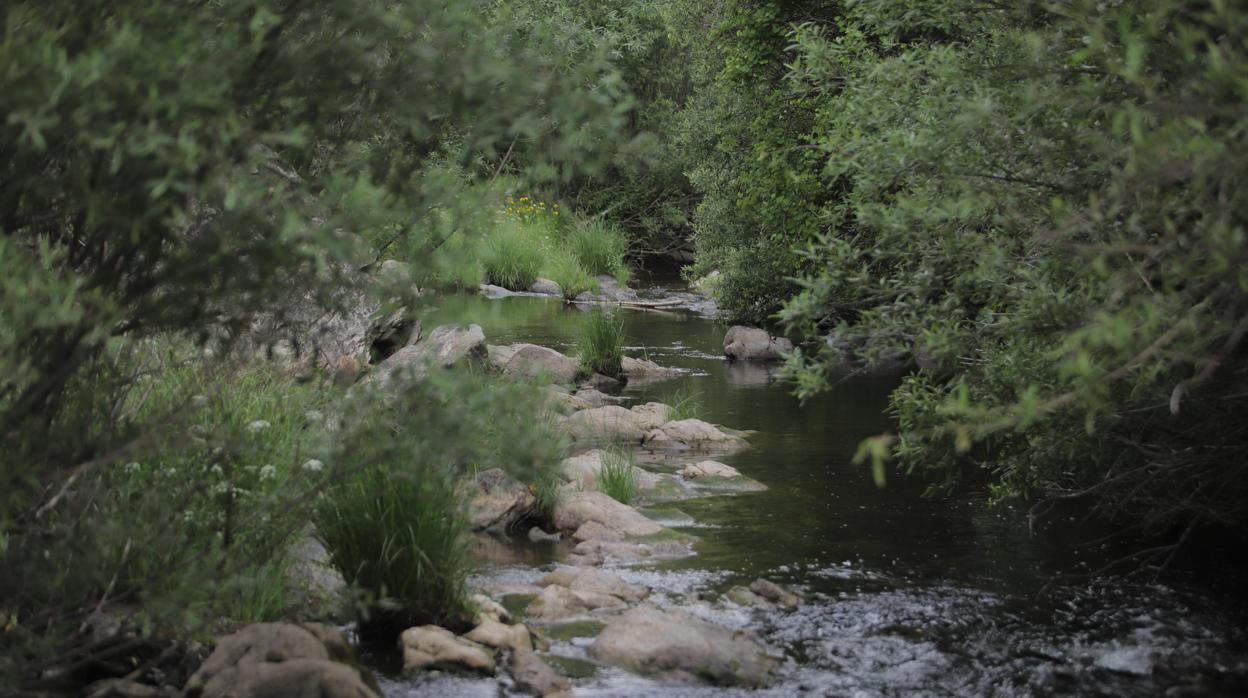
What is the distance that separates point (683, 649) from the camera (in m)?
6.80

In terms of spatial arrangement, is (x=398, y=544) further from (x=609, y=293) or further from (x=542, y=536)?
(x=609, y=293)

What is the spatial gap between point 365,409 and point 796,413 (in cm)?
995

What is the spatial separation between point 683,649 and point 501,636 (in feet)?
3.33

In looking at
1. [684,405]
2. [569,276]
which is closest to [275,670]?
[684,405]

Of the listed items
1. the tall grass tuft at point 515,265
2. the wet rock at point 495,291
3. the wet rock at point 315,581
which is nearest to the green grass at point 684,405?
the wet rock at point 315,581

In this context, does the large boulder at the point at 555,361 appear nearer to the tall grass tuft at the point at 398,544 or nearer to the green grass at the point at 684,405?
the green grass at the point at 684,405

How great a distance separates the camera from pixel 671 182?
3544cm

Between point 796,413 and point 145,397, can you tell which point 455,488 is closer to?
point 145,397

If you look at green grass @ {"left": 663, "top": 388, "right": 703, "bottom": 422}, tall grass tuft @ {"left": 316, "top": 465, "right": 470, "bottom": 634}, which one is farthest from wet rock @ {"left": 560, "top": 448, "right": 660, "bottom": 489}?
tall grass tuft @ {"left": 316, "top": 465, "right": 470, "bottom": 634}

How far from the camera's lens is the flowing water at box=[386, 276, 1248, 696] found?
21.6 feet

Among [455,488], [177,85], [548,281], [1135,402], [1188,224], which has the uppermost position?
[177,85]

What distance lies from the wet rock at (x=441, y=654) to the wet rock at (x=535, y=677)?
150 mm

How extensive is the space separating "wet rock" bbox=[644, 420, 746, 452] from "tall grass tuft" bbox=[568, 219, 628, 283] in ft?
54.1

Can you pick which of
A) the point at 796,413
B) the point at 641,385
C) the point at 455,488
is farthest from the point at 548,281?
the point at 455,488
